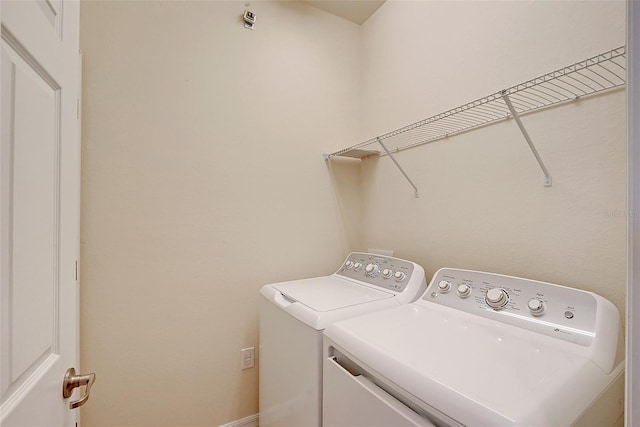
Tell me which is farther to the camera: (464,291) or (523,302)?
(464,291)

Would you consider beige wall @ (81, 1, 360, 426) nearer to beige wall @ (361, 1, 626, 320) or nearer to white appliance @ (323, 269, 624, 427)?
beige wall @ (361, 1, 626, 320)

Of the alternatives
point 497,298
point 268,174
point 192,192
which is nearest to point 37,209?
point 192,192

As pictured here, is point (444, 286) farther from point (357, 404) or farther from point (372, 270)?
point (357, 404)

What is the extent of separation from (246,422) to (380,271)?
1.18 m

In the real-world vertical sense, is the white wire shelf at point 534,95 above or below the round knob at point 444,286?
above

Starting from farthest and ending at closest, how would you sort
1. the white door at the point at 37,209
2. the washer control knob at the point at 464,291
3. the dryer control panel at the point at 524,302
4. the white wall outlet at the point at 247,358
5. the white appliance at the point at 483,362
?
the white wall outlet at the point at 247,358
the washer control knob at the point at 464,291
the dryer control panel at the point at 524,302
the white appliance at the point at 483,362
the white door at the point at 37,209

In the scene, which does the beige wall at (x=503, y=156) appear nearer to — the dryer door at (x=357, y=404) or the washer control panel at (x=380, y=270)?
the washer control panel at (x=380, y=270)

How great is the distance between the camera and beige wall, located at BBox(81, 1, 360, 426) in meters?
1.32

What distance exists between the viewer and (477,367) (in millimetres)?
674

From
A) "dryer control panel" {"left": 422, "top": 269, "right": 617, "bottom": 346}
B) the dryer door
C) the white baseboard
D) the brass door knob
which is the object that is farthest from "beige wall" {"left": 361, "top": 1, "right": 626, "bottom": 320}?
the brass door knob

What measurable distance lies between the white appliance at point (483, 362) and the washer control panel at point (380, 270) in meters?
0.26

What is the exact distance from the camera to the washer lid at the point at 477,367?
1.81ft

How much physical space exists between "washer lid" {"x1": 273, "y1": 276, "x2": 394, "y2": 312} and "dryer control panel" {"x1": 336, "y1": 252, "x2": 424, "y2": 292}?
59mm

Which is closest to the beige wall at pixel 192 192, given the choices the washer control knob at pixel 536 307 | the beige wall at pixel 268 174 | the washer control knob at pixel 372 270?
the beige wall at pixel 268 174
